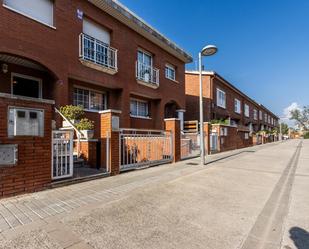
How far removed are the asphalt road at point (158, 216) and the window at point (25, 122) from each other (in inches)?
57.1

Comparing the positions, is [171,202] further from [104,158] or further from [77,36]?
[77,36]

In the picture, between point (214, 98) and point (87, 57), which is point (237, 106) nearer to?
point (214, 98)

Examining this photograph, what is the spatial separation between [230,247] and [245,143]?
2509cm

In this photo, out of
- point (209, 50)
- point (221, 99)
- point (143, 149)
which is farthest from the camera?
point (221, 99)

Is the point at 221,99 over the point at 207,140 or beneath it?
over

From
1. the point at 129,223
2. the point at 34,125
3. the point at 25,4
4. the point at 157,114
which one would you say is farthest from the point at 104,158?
the point at 157,114

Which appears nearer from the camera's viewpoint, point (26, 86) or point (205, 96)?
point (26, 86)

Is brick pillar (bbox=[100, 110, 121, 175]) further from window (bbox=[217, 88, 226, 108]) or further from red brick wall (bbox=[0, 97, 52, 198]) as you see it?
window (bbox=[217, 88, 226, 108])

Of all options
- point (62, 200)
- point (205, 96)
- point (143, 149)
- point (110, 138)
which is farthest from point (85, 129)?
point (205, 96)

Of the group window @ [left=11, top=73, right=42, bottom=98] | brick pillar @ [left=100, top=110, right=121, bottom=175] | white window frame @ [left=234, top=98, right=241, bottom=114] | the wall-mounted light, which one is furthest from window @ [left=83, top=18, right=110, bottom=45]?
white window frame @ [left=234, top=98, right=241, bottom=114]

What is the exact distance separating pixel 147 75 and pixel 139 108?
232 centimetres

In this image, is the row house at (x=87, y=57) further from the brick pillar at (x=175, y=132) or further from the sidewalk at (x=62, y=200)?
the sidewalk at (x=62, y=200)

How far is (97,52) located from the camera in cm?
1180

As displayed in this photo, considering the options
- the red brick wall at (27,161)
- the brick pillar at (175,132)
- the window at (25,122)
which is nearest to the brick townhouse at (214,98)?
the brick pillar at (175,132)
